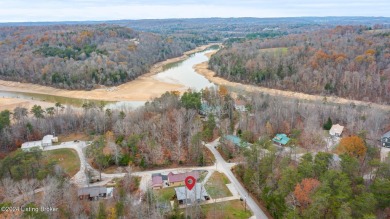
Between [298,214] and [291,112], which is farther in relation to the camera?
[291,112]

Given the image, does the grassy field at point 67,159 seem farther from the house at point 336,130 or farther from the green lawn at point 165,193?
the house at point 336,130

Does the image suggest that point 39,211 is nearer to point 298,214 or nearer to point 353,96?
point 298,214

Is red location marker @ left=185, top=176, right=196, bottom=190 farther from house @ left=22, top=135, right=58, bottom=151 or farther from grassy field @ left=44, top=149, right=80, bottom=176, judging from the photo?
house @ left=22, top=135, right=58, bottom=151

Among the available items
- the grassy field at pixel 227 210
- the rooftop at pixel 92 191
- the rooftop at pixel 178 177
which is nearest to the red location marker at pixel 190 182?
the rooftop at pixel 178 177

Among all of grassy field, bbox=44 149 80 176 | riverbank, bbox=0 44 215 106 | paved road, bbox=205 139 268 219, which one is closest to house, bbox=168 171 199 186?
paved road, bbox=205 139 268 219

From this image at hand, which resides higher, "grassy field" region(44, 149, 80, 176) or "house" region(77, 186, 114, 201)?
"house" region(77, 186, 114, 201)

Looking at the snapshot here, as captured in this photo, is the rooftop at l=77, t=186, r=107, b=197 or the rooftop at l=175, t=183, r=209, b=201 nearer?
the rooftop at l=175, t=183, r=209, b=201

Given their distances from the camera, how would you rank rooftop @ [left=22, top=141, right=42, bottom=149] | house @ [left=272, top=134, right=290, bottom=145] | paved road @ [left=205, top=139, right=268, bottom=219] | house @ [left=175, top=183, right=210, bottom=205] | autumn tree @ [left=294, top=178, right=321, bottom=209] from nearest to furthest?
autumn tree @ [left=294, top=178, right=321, bottom=209] < paved road @ [left=205, top=139, right=268, bottom=219] < house @ [left=175, top=183, right=210, bottom=205] < rooftop @ [left=22, top=141, right=42, bottom=149] < house @ [left=272, top=134, right=290, bottom=145]

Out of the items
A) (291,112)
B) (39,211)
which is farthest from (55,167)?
(291,112)
